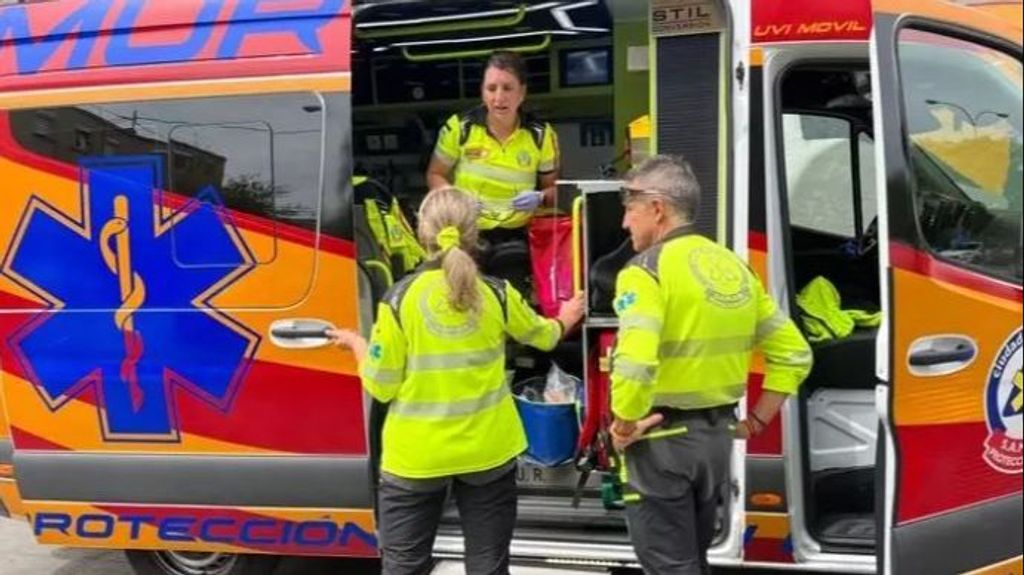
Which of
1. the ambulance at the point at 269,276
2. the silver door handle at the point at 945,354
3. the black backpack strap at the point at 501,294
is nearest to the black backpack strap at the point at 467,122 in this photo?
the ambulance at the point at 269,276

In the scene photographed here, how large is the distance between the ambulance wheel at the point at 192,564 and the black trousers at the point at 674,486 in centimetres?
181

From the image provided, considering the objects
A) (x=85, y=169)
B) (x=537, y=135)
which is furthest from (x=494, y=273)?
(x=85, y=169)

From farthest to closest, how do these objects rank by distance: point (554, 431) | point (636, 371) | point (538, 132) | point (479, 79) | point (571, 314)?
point (479, 79)
point (538, 132)
point (554, 431)
point (571, 314)
point (636, 371)

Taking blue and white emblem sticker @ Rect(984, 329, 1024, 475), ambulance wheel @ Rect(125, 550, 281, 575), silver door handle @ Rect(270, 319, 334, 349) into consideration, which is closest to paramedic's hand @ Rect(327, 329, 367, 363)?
silver door handle @ Rect(270, 319, 334, 349)

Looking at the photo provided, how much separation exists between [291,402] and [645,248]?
1.49 m

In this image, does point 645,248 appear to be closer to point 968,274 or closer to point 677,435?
point 677,435

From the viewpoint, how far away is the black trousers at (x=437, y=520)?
10.2ft

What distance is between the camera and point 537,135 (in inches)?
173

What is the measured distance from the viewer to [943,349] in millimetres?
2805

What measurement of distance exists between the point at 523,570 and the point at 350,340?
40.3 inches

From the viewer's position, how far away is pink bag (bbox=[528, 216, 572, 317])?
410cm

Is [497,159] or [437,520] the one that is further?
[497,159]

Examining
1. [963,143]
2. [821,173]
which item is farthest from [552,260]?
[963,143]

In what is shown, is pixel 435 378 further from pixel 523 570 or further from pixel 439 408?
pixel 523 570
